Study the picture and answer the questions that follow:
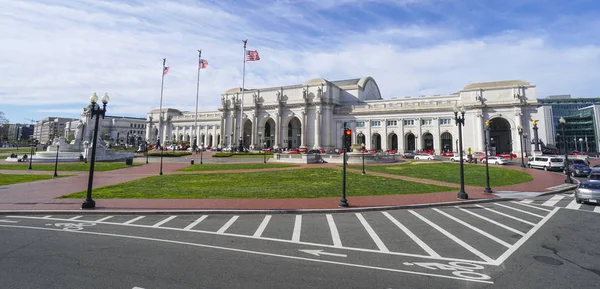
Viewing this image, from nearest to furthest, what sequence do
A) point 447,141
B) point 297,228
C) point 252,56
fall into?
point 297,228 < point 252,56 < point 447,141

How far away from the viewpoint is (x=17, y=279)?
5.32 metres

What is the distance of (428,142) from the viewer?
82625 millimetres

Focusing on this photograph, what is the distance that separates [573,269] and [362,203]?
27.1 feet

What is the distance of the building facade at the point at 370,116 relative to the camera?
71.0 metres

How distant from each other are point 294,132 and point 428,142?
47366mm

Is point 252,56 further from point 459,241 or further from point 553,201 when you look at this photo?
point 459,241

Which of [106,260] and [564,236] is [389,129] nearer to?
[564,236]

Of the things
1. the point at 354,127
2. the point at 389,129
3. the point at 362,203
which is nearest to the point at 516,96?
the point at 389,129

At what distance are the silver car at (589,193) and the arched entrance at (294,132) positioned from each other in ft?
297

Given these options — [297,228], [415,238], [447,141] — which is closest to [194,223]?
[297,228]

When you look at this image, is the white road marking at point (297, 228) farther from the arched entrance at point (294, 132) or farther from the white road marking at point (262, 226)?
the arched entrance at point (294, 132)

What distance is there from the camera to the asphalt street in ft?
17.9

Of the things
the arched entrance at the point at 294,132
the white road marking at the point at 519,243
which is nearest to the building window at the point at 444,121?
the arched entrance at the point at 294,132

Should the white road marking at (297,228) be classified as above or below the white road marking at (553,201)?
below
